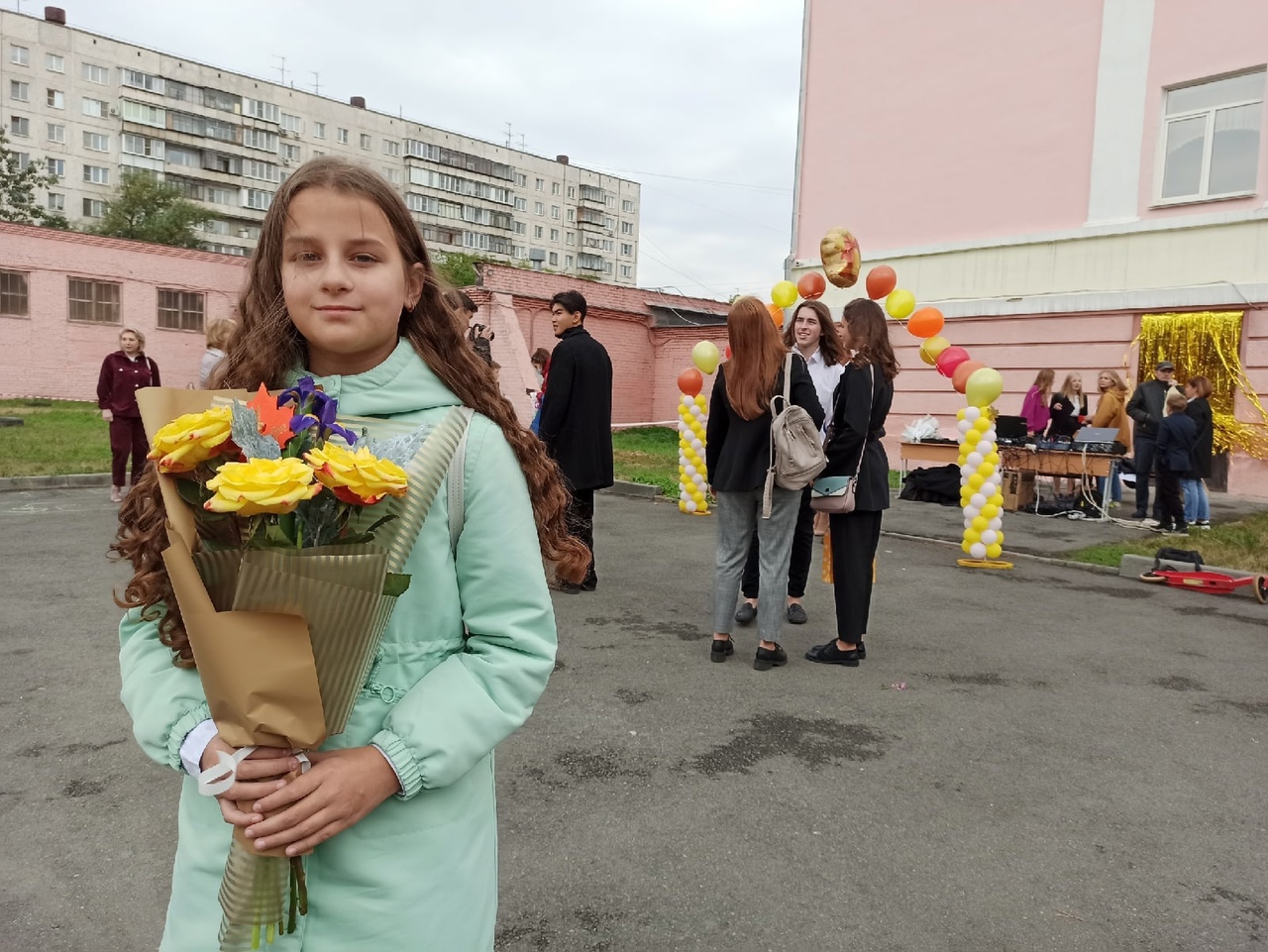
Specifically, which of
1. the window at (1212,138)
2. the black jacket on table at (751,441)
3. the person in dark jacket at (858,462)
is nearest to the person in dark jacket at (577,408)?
the black jacket on table at (751,441)

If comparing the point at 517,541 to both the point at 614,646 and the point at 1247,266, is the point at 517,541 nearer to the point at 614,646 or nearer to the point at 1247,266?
the point at 614,646

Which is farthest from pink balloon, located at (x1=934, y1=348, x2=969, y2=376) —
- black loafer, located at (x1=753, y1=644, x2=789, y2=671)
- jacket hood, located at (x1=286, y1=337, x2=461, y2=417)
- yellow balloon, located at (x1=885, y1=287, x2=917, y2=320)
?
jacket hood, located at (x1=286, y1=337, x2=461, y2=417)

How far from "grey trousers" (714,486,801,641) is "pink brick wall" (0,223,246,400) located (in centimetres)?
2441

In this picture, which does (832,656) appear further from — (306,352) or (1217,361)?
(1217,361)

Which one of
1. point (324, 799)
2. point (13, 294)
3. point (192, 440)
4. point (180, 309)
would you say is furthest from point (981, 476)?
point (13, 294)

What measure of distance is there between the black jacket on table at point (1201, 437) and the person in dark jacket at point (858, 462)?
22.2 feet

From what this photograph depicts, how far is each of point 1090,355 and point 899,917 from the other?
1354 centimetres

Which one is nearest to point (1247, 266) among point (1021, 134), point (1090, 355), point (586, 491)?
point (1090, 355)

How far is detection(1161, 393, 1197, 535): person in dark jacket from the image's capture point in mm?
9758

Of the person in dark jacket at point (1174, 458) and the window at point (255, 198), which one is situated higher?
the window at point (255, 198)

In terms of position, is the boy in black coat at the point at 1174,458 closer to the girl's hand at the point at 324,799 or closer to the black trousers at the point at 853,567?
the black trousers at the point at 853,567

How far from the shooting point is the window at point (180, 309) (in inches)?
1069

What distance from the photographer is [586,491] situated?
21.7ft

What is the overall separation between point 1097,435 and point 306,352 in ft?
36.9
